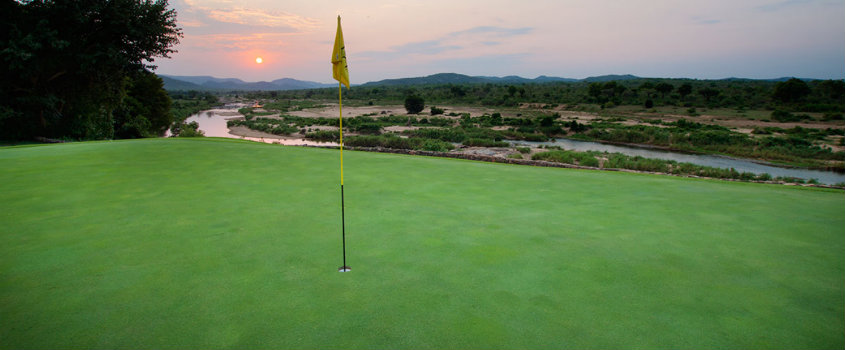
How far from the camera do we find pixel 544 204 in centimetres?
718

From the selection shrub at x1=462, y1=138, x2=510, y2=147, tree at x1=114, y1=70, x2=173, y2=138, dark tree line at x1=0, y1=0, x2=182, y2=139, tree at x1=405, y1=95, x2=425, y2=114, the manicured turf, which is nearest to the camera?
the manicured turf

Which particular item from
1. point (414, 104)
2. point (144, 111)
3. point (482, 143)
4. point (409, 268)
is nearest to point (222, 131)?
point (144, 111)

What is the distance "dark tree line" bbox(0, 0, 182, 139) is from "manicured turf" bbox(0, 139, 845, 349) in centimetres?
1918

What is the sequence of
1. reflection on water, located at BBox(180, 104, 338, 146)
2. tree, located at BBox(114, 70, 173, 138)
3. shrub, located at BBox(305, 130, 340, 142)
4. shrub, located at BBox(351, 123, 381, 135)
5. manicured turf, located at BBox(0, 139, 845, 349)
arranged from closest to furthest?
manicured turf, located at BBox(0, 139, 845, 349) < reflection on water, located at BBox(180, 104, 338, 146) < tree, located at BBox(114, 70, 173, 138) < shrub, located at BBox(305, 130, 340, 142) < shrub, located at BBox(351, 123, 381, 135)

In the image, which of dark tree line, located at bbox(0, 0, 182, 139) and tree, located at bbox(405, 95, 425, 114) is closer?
dark tree line, located at bbox(0, 0, 182, 139)

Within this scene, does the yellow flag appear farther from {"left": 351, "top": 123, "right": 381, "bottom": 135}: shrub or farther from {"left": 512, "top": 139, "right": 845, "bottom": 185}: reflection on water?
{"left": 351, "top": 123, "right": 381, "bottom": 135}: shrub

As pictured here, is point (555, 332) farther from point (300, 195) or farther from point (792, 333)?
point (300, 195)

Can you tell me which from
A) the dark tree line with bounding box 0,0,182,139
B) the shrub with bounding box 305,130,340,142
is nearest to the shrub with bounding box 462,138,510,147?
the shrub with bounding box 305,130,340,142

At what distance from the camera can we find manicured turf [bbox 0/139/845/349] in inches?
124

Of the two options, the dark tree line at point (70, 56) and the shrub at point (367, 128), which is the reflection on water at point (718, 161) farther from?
the dark tree line at point (70, 56)

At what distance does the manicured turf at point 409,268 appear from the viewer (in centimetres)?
314

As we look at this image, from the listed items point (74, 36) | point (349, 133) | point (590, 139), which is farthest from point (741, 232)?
point (349, 133)

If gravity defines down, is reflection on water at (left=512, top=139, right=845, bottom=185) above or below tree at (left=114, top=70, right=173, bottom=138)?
below

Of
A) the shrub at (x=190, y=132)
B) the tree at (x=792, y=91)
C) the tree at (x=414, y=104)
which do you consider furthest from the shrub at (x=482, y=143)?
the tree at (x=792, y=91)
